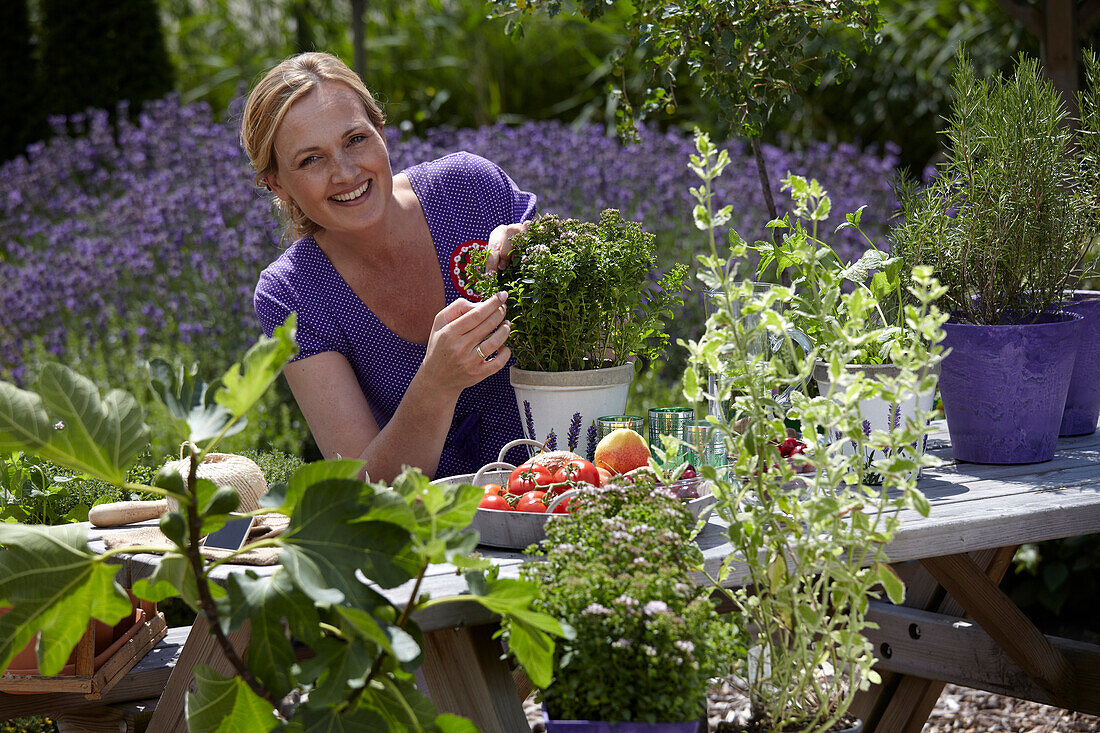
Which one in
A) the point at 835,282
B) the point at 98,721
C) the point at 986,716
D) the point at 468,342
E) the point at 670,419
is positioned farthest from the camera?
the point at 986,716

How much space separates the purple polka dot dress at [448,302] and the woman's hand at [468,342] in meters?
0.47

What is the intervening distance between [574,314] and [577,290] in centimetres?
4

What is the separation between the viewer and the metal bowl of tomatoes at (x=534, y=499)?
156 centimetres

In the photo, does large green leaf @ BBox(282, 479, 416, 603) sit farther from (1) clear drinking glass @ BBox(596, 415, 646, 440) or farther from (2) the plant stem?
(1) clear drinking glass @ BBox(596, 415, 646, 440)

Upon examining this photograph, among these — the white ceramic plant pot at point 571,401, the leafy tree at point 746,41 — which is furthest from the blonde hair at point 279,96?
the white ceramic plant pot at point 571,401

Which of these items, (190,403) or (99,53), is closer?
(190,403)

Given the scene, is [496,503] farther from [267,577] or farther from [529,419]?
[267,577]

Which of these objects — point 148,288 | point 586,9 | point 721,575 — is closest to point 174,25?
point 148,288

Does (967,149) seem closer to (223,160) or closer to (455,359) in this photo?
(455,359)

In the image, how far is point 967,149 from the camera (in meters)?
1.85

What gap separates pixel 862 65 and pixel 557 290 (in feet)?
19.5

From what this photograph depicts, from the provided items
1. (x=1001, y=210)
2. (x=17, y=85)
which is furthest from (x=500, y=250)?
(x=17, y=85)

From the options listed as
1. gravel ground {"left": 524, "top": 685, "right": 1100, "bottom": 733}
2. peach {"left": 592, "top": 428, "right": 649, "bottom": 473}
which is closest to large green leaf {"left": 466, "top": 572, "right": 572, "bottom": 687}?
peach {"left": 592, "top": 428, "right": 649, "bottom": 473}

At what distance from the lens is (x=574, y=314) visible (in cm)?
189
